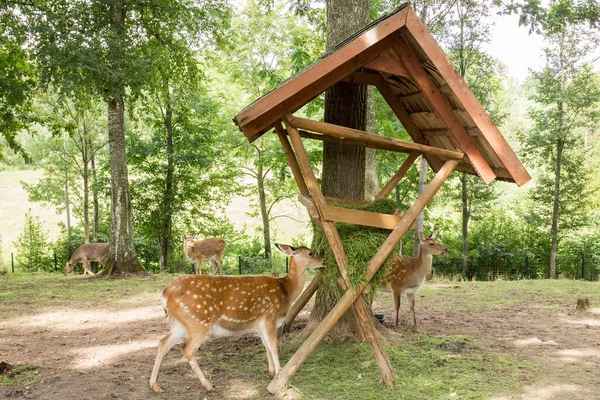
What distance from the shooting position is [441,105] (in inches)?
212

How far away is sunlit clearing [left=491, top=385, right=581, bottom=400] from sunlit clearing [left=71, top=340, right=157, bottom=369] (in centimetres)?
426

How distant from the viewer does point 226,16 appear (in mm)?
16266

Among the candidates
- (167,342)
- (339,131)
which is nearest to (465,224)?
(339,131)

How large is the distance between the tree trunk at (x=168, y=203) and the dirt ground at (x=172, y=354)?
34.4ft

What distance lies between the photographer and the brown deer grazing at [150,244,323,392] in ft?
17.6

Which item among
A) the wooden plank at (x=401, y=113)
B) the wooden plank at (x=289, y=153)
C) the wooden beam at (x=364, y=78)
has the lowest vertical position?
the wooden plank at (x=289, y=153)

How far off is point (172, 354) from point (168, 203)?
1470 centimetres

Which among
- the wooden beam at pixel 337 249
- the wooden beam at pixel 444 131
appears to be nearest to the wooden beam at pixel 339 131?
the wooden beam at pixel 337 249

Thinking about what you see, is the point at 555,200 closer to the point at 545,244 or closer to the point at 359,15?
the point at 545,244

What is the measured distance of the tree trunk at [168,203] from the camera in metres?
20.5

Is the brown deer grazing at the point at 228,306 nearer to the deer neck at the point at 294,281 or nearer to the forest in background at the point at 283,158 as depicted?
the deer neck at the point at 294,281

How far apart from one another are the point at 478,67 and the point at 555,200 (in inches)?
240

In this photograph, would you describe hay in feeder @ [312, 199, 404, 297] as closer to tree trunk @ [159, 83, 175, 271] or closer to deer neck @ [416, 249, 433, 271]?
deer neck @ [416, 249, 433, 271]

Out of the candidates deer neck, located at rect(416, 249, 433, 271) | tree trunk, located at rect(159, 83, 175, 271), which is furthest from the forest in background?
deer neck, located at rect(416, 249, 433, 271)
